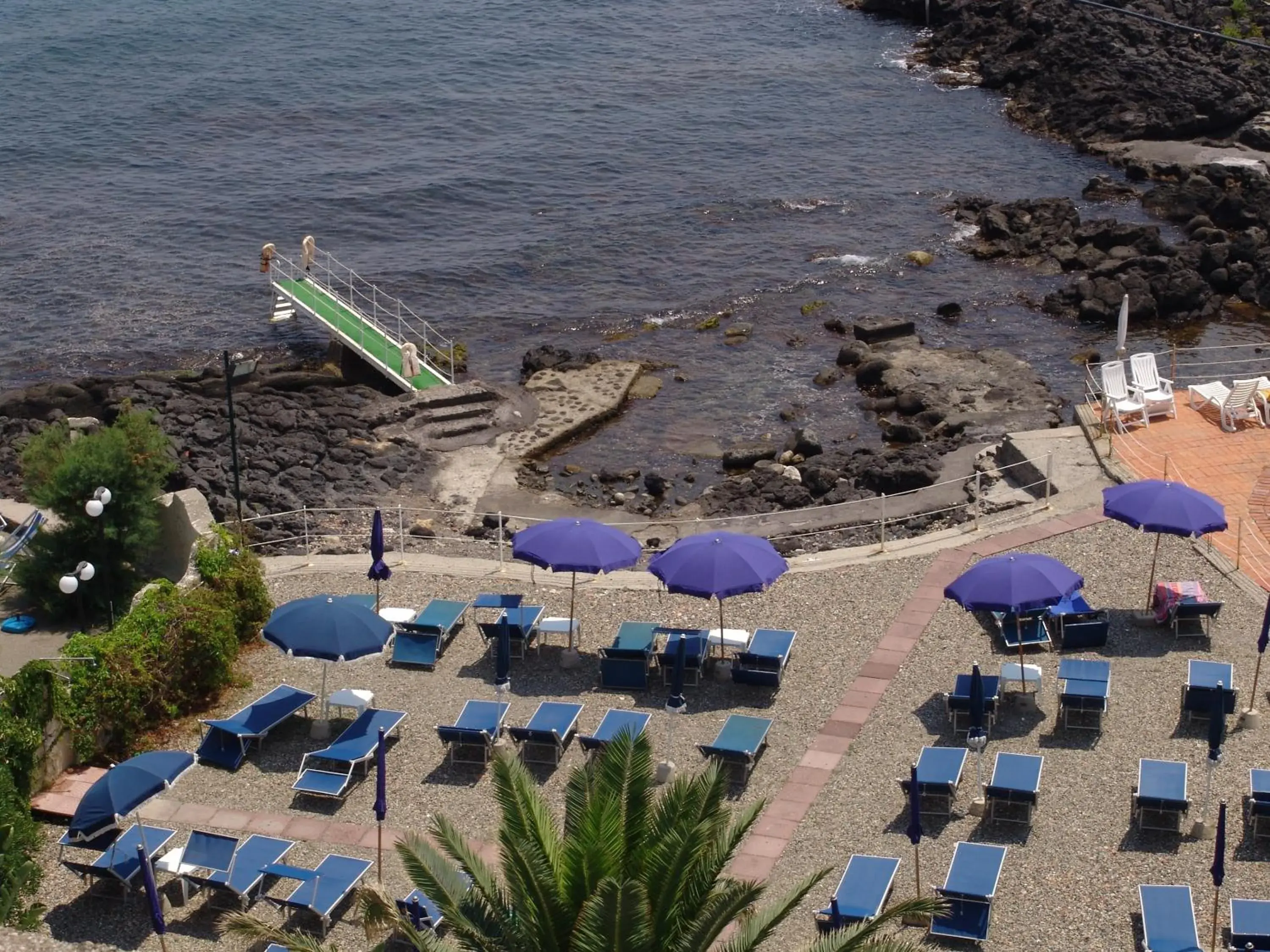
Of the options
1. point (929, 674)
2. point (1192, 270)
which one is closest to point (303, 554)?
point (929, 674)

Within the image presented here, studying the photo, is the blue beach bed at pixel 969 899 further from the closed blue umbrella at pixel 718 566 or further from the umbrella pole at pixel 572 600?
the umbrella pole at pixel 572 600

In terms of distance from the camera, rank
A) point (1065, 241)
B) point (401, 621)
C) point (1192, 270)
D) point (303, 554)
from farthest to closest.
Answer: point (1065, 241)
point (1192, 270)
point (303, 554)
point (401, 621)

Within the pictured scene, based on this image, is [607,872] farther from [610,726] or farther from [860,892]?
[610,726]

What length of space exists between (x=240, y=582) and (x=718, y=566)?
266 inches

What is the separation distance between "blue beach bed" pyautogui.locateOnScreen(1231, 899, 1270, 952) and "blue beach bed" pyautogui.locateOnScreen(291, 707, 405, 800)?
9.08m

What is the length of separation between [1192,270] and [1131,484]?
22.2 metres

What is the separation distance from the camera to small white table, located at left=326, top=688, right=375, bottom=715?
1984 centimetres

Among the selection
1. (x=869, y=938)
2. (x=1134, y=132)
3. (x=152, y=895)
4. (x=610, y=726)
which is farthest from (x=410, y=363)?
(x=1134, y=132)

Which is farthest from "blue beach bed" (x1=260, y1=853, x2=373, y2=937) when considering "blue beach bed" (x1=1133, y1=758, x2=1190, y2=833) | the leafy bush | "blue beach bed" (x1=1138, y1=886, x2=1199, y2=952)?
the leafy bush

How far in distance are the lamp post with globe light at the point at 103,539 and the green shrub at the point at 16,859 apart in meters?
6.12

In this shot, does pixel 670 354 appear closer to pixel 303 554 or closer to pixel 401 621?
pixel 303 554

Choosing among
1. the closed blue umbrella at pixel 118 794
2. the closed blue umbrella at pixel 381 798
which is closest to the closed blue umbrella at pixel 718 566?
the closed blue umbrella at pixel 381 798

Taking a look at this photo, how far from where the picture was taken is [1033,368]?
37.6 meters

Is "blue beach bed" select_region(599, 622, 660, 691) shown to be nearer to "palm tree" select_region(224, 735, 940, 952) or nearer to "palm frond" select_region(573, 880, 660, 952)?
"palm tree" select_region(224, 735, 940, 952)
